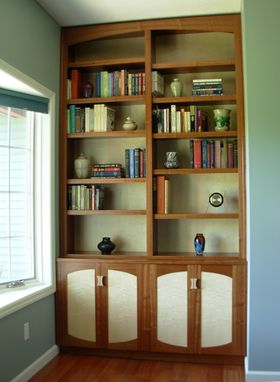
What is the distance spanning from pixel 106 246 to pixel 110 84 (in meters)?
1.42

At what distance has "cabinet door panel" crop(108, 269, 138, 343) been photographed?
332cm

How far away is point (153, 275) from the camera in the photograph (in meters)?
3.29

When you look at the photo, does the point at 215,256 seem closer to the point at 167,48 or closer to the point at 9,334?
the point at 9,334

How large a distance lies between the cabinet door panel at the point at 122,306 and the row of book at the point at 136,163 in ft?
2.74

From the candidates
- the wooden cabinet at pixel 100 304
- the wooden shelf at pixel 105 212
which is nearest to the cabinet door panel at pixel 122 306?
the wooden cabinet at pixel 100 304

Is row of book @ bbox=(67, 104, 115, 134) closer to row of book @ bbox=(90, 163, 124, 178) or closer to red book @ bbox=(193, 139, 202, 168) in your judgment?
row of book @ bbox=(90, 163, 124, 178)

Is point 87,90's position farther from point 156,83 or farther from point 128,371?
point 128,371

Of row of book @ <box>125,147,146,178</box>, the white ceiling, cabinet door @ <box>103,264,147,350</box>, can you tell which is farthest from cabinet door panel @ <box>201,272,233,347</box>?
the white ceiling

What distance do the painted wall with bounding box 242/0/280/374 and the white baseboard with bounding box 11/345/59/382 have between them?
1.59 m

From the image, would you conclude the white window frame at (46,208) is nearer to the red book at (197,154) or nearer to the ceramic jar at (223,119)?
the red book at (197,154)

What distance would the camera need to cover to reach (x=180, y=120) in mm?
3393

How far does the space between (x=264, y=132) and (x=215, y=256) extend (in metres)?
1.08

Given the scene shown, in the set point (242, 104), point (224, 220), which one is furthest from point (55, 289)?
point (242, 104)

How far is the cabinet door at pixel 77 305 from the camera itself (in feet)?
11.1
